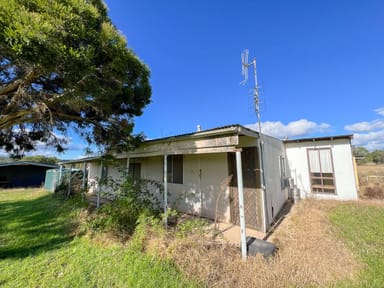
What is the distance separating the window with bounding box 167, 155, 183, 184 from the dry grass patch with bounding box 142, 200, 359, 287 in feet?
10.6

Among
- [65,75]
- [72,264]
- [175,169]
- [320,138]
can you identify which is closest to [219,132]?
[65,75]

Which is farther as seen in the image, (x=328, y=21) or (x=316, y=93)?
(x=316, y=93)

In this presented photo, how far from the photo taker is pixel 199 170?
6.55m

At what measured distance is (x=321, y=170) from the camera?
833 cm

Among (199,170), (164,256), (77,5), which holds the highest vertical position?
(77,5)

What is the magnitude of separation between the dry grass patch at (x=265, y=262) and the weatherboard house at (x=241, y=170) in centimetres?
92

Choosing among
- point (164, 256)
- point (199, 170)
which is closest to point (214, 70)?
point (199, 170)

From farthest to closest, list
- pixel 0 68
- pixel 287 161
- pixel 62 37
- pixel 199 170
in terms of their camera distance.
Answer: pixel 287 161
pixel 199 170
pixel 0 68
pixel 62 37

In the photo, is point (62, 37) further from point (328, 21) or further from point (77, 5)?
point (328, 21)

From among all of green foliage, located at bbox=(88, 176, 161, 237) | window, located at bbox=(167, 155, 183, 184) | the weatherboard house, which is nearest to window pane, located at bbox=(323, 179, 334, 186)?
the weatherboard house

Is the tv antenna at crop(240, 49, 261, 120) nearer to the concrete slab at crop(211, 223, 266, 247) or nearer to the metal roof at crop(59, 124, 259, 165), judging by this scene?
the metal roof at crop(59, 124, 259, 165)

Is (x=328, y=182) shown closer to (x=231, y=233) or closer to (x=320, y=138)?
(x=320, y=138)

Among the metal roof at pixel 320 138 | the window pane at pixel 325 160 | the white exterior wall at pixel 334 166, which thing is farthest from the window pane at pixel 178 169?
the window pane at pixel 325 160

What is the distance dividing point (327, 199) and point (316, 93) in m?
5.60
